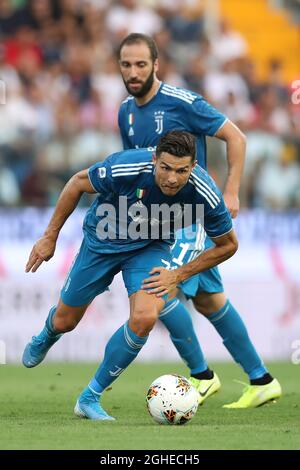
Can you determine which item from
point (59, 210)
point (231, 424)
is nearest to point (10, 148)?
point (59, 210)

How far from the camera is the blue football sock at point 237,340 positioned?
852 centimetres

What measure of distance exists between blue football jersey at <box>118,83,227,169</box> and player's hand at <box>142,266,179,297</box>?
1229 mm

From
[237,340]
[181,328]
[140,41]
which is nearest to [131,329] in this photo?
[181,328]

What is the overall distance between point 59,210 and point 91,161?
20.0ft

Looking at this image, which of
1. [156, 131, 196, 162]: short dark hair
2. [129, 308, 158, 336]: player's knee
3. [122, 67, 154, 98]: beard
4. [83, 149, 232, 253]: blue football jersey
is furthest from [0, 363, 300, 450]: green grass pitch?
[122, 67, 154, 98]: beard

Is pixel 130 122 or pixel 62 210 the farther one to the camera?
pixel 130 122

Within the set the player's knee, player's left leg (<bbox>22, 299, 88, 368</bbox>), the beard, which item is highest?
the beard

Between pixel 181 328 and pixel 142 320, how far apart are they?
1.39 meters

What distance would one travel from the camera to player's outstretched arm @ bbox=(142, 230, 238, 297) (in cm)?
720

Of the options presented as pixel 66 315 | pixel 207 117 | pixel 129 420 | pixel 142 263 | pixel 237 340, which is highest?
pixel 207 117

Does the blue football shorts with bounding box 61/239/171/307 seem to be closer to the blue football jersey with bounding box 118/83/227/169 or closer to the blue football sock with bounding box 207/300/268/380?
the blue football jersey with bounding box 118/83/227/169

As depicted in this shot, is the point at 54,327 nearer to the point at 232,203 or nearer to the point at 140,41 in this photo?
the point at 232,203

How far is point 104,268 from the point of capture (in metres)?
7.57
